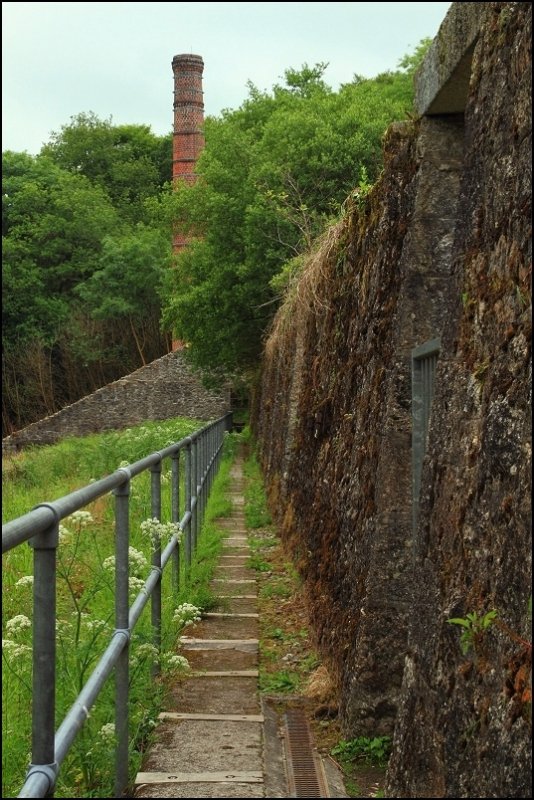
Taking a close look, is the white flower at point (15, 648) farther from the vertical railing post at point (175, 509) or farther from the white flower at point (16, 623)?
the vertical railing post at point (175, 509)

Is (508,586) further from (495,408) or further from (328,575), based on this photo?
(328,575)

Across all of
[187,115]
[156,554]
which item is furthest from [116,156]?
[156,554]

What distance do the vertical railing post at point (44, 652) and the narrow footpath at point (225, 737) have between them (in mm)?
1216

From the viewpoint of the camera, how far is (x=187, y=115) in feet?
125

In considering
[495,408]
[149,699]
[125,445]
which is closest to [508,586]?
[495,408]

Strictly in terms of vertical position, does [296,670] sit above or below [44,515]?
below

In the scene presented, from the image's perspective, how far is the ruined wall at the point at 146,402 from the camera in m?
35.2

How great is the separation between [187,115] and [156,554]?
35726 mm

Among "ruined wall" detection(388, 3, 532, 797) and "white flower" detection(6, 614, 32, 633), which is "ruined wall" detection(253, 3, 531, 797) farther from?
"white flower" detection(6, 614, 32, 633)

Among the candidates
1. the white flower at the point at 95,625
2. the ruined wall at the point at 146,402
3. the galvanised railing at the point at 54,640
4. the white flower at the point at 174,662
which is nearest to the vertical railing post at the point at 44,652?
the galvanised railing at the point at 54,640

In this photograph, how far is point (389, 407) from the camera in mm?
4012

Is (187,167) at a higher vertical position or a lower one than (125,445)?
higher

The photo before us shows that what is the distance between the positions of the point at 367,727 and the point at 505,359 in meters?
2.12

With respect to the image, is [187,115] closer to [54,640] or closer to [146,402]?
[146,402]
